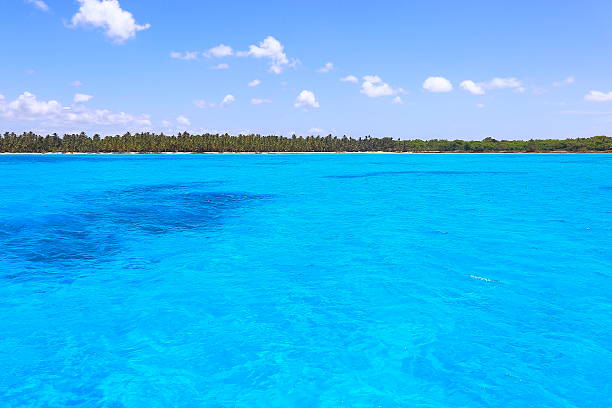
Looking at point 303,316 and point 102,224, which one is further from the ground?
point 102,224

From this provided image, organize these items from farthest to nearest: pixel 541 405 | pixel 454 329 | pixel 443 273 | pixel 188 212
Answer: pixel 188 212, pixel 443 273, pixel 454 329, pixel 541 405

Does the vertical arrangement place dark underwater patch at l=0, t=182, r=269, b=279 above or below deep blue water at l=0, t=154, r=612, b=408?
above

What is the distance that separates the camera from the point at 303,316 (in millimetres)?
15945

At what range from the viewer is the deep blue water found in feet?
37.1

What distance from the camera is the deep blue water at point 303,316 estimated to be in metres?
11.3

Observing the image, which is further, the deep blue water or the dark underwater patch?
the dark underwater patch

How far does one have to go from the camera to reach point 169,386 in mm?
11375

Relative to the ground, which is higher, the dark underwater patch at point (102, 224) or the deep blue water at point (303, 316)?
the dark underwater patch at point (102, 224)

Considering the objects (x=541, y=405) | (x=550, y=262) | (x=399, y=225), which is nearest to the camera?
(x=541, y=405)

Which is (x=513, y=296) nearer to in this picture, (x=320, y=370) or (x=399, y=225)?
(x=320, y=370)

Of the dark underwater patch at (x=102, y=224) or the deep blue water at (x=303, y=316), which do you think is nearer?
the deep blue water at (x=303, y=316)

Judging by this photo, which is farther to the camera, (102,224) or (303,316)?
(102,224)

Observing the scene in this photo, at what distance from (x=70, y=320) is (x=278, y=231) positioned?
18273 mm

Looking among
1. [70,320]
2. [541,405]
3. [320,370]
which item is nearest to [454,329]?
[541,405]
